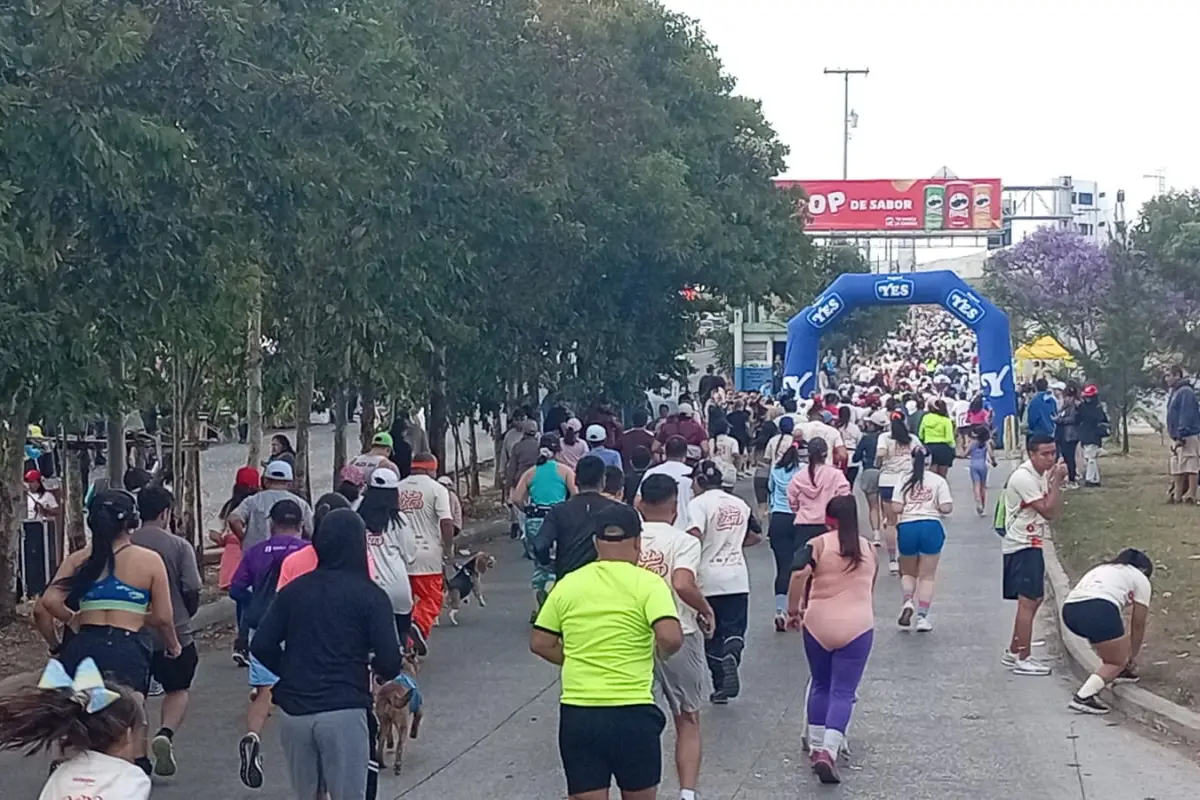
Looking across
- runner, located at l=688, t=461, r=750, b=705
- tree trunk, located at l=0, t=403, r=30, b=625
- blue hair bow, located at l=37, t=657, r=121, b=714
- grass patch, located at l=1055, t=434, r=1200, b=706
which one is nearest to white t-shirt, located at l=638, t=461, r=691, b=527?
runner, located at l=688, t=461, r=750, b=705

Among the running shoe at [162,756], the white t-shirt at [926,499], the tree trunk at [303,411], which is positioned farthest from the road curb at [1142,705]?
the tree trunk at [303,411]

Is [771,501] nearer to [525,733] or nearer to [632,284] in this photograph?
[525,733]

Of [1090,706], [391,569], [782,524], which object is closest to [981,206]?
[782,524]

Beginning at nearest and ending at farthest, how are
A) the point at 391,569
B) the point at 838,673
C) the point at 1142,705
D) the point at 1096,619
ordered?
the point at 838,673
the point at 391,569
the point at 1096,619
the point at 1142,705

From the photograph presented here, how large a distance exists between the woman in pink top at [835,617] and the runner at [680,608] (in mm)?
807

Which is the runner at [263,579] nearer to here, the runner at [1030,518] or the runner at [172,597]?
the runner at [172,597]

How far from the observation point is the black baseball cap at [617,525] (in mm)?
6793

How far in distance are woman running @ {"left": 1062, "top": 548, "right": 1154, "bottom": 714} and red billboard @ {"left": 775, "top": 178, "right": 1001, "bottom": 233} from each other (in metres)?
54.9

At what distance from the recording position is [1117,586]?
11.0 metres

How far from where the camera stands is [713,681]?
11.9 m

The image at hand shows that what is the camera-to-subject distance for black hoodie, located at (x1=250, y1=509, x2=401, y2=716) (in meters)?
6.75

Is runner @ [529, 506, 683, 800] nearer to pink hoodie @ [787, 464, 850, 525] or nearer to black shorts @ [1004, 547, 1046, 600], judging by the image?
black shorts @ [1004, 547, 1046, 600]

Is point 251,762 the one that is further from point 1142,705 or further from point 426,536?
point 1142,705

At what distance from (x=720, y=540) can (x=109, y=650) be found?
14.0 ft
